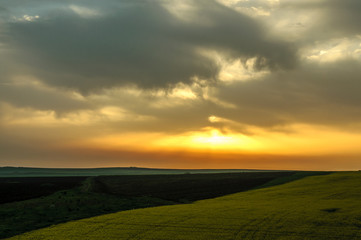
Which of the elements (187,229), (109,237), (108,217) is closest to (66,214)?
(108,217)

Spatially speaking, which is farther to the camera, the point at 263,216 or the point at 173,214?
the point at 173,214

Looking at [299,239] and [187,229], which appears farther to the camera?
[187,229]

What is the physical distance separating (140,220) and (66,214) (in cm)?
1228

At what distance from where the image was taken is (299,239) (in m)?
23.3

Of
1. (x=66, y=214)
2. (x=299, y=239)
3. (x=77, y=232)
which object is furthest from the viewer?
(x=66, y=214)

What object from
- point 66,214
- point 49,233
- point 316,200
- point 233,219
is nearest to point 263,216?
point 233,219

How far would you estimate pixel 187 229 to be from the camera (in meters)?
26.1

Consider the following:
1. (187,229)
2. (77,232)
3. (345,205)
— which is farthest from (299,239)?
(77,232)

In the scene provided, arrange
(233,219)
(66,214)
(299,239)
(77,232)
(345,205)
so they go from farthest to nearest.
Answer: (66,214) → (345,205) → (233,219) → (77,232) → (299,239)

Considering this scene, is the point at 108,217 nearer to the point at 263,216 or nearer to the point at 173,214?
the point at 173,214

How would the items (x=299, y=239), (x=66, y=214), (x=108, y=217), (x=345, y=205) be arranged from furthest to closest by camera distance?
(x=66, y=214) → (x=345, y=205) → (x=108, y=217) → (x=299, y=239)

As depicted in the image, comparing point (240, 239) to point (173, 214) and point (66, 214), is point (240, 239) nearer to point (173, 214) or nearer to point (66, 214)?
point (173, 214)

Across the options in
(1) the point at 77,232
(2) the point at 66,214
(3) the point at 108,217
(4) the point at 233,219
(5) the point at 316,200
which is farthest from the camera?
(5) the point at 316,200

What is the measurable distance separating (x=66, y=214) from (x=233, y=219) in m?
19.4
